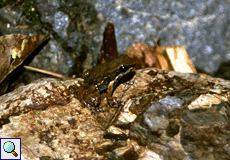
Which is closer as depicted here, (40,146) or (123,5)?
(40,146)

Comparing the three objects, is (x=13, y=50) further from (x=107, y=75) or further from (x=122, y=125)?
(x=122, y=125)

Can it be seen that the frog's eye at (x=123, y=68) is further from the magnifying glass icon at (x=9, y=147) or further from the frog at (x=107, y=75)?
the magnifying glass icon at (x=9, y=147)

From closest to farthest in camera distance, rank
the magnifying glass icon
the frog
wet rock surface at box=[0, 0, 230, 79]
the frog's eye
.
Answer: the magnifying glass icon → the frog → the frog's eye → wet rock surface at box=[0, 0, 230, 79]

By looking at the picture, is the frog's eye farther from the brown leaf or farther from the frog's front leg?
the brown leaf

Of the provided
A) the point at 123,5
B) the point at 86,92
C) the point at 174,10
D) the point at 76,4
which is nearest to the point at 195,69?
the point at 174,10

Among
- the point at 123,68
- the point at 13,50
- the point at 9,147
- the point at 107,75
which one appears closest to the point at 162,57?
the point at 123,68

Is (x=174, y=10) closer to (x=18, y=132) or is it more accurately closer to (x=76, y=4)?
(x=76, y=4)

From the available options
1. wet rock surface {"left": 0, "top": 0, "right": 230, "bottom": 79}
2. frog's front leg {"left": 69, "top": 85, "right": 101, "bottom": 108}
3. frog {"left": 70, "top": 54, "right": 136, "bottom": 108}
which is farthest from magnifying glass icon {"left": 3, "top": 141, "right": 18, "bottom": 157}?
wet rock surface {"left": 0, "top": 0, "right": 230, "bottom": 79}
